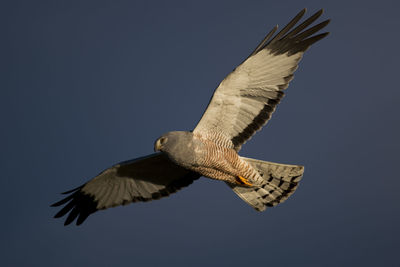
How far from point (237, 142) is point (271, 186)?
1.15 meters

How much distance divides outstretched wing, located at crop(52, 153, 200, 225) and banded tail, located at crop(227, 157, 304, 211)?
115cm

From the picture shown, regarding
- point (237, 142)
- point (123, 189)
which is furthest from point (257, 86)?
point (123, 189)

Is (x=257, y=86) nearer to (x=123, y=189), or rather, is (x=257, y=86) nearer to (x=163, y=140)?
(x=163, y=140)

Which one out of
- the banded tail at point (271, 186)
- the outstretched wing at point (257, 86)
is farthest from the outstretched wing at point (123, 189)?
the outstretched wing at point (257, 86)

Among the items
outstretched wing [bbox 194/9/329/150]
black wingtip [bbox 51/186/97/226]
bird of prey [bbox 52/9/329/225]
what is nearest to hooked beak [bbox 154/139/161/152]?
bird of prey [bbox 52/9/329/225]

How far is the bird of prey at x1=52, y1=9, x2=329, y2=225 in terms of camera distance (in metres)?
7.43

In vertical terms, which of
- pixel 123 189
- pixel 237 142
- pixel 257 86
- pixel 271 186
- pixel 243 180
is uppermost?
pixel 257 86

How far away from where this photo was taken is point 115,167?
8.52 meters

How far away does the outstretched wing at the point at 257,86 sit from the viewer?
7.50m

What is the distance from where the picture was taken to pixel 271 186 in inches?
330

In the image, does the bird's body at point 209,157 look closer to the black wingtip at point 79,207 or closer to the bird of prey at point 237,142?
the bird of prey at point 237,142

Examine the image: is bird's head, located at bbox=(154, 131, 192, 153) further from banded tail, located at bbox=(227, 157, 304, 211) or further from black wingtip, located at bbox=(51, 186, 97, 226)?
black wingtip, located at bbox=(51, 186, 97, 226)

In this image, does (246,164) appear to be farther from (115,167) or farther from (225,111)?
(115,167)

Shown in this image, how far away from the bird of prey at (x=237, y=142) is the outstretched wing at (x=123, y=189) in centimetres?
2
